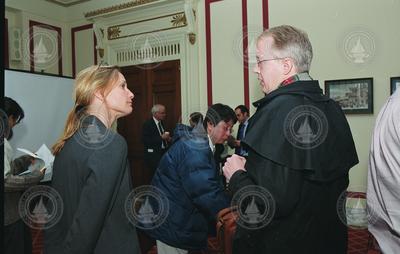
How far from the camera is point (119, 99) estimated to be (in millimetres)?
1204

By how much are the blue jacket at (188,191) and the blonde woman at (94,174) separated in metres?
0.35

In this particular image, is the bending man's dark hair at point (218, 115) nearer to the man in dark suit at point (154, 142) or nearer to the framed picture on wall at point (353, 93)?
the framed picture on wall at point (353, 93)

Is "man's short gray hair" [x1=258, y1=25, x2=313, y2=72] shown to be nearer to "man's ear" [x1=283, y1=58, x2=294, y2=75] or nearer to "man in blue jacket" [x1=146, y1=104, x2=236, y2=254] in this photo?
"man's ear" [x1=283, y1=58, x2=294, y2=75]

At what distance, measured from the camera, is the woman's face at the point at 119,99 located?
1193 mm

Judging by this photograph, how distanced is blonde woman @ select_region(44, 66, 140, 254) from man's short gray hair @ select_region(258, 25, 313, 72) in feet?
1.79

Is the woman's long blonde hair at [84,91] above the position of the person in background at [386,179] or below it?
above

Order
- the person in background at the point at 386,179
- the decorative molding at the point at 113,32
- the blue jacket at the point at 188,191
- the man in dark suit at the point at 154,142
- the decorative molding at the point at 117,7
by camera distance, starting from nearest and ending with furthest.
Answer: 1. the person in background at the point at 386,179
2. the blue jacket at the point at 188,191
3. the man in dark suit at the point at 154,142
4. the decorative molding at the point at 117,7
5. the decorative molding at the point at 113,32
